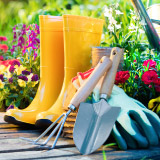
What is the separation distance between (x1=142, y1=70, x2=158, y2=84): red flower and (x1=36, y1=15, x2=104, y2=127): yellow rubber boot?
338mm

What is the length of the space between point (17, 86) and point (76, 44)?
2.75 feet

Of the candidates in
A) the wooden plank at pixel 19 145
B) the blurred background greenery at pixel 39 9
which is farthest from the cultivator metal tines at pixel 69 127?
the blurred background greenery at pixel 39 9

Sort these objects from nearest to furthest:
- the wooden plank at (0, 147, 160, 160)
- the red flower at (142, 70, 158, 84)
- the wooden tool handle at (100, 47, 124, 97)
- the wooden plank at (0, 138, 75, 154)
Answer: the wooden plank at (0, 147, 160, 160) < the wooden plank at (0, 138, 75, 154) < the wooden tool handle at (100, 47, 124, 97) < the red flower at (142, 70, 158, 84)

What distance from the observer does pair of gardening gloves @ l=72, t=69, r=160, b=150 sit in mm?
1560

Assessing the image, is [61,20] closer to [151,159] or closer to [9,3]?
[151,159]

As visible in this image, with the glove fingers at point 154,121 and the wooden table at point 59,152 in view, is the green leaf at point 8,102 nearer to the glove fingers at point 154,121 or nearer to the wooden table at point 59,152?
the wooden table at point 59,152

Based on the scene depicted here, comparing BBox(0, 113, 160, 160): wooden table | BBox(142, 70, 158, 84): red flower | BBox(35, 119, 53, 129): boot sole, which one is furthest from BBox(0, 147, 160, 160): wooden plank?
BBox(142, 70, 158, 84): red flower

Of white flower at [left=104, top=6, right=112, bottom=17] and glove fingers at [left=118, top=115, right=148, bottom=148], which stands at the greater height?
white flower at [left=104, top=6, right=112, bottom=17]

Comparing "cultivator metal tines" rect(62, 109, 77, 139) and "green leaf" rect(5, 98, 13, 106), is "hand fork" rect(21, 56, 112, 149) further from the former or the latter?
"green leaf" rect(5, 98, 13, 106)

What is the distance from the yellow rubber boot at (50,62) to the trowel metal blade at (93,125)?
597mm

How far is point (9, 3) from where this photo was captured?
18.6ft

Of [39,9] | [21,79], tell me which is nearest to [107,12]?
[21,79]

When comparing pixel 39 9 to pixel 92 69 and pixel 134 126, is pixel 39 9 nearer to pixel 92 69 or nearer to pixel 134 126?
pixel 92 69

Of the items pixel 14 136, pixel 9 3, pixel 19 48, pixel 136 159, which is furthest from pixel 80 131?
pixel 9 3
